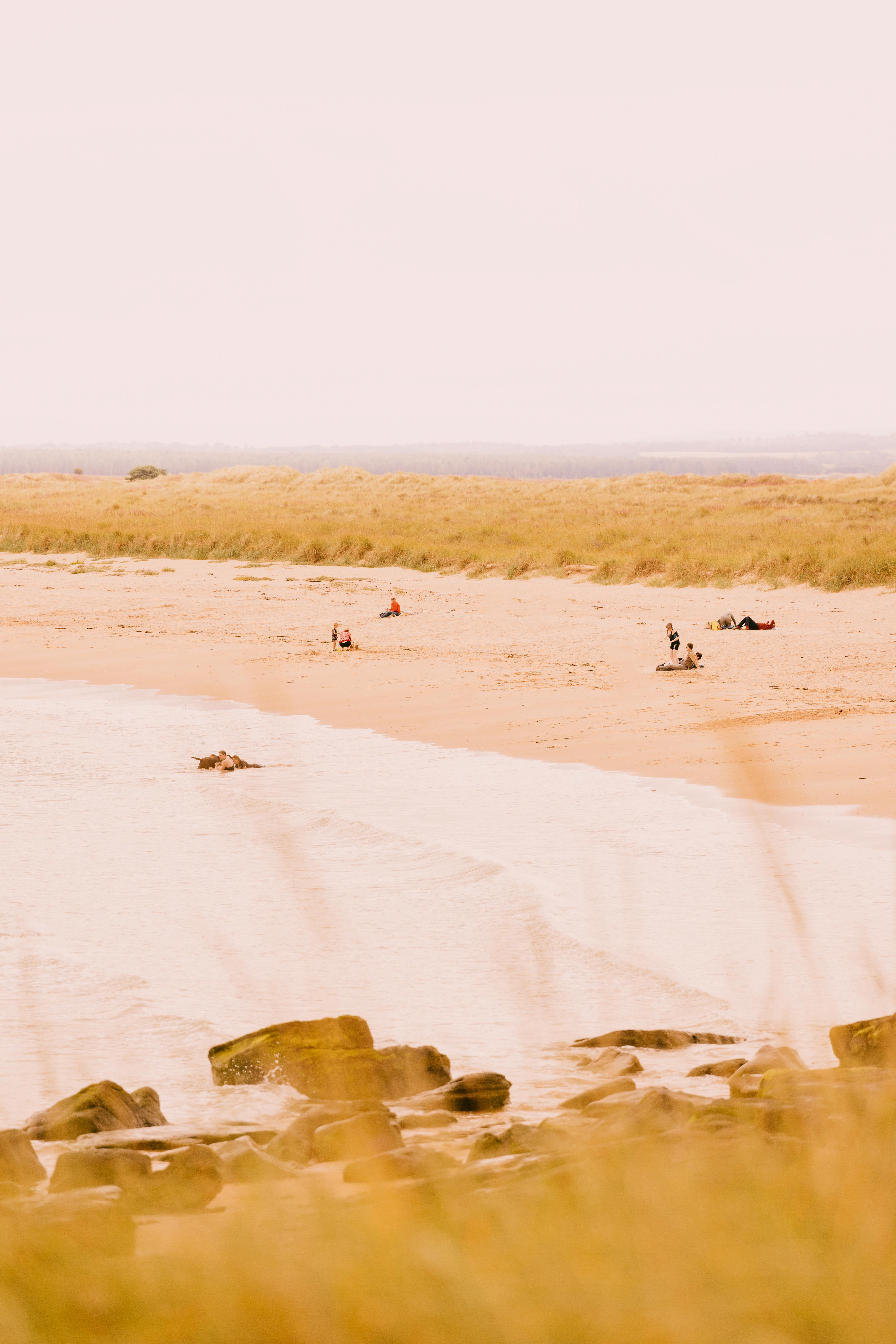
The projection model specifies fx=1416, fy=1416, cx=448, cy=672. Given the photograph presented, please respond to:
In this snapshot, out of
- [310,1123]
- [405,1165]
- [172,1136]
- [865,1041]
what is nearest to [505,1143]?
[405,1165]

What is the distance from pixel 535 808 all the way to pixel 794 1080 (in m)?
6.43

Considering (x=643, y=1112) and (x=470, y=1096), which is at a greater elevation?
(x=643, y=1112)

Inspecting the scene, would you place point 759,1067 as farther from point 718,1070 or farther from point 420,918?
point 420,918

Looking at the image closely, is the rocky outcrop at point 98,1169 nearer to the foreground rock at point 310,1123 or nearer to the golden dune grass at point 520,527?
the foreground rock at point 310,1123

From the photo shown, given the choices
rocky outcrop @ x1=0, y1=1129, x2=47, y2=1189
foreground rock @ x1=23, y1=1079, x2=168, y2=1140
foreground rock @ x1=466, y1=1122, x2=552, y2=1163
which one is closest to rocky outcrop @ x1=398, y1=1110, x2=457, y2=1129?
foreground rock @ x1=466, y1=1122, x2=552, y2=1163

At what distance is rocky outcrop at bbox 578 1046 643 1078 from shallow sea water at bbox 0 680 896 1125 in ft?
0.29

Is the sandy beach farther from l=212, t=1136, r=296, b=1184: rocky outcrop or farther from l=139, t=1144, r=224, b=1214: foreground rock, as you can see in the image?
l=139, t=1144, r=224, b=1214: foreground rock

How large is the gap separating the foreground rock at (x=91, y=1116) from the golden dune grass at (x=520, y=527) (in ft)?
72.7

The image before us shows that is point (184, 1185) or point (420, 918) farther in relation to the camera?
point (420, 918)

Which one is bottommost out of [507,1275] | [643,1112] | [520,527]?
[643,1112]

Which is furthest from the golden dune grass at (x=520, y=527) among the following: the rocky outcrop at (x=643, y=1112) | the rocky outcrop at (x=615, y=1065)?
the rocky outcrop at (x=643, y=1112)

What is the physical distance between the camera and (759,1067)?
4.88m

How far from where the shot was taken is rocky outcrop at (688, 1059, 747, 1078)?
5109mm

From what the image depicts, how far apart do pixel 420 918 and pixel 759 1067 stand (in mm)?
Answer: 3111
